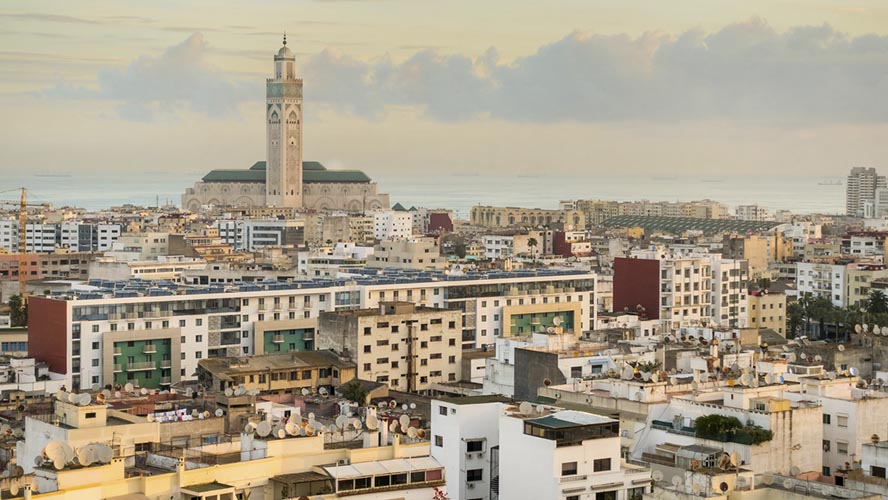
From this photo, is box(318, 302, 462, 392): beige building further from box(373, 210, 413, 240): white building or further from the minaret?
the minaret

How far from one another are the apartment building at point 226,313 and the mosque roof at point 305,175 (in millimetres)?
82080

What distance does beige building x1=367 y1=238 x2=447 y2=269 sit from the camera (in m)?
51.5

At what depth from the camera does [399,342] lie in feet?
98.9

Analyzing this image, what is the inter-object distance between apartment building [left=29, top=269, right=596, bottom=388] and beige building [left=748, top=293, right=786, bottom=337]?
236 inches

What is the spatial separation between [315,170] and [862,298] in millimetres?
77863

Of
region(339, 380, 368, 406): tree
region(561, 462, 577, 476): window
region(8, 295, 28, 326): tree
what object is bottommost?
region(339, 380, 368, 406): tree

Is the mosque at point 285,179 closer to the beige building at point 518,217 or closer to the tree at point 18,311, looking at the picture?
the beige building at point 518,217

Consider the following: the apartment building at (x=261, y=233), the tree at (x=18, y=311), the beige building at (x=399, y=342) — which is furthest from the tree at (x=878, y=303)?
the apartment building at (x=261, y=233)

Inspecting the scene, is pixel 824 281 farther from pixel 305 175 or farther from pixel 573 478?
pixel 305 175

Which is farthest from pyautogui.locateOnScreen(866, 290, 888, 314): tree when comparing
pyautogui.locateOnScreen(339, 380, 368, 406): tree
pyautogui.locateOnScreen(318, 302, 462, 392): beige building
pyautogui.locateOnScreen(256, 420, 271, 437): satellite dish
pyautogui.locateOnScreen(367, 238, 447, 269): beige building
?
pyautogui.locateOnScreen(256, 420, 271, 437): satellite dish

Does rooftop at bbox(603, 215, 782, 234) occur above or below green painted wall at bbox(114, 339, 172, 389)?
above

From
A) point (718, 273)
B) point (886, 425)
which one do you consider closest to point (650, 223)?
point (718, 273)

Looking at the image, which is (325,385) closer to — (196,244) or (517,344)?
(517,344)

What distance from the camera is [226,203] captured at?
121 metres
